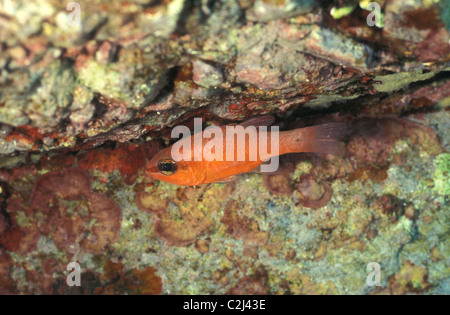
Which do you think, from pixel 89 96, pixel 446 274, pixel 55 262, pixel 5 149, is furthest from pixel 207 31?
pixel 446 274

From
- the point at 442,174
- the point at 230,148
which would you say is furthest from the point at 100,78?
the point at 442,174

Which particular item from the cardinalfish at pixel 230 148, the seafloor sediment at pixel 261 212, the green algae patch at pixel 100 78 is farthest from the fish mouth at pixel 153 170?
the green algae patch at pixel 100 78


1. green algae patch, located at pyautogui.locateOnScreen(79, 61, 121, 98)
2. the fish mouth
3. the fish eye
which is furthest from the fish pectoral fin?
green algae patch, located at pyautogui.locateOnScreen(79, 61, 121, 98)

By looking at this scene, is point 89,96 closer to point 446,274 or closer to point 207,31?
point 207,31

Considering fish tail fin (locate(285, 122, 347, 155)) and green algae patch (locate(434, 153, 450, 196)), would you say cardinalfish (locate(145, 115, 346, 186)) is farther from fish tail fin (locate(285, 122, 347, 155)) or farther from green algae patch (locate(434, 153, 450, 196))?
green algae patch (locate(434, 153, 450, 196))

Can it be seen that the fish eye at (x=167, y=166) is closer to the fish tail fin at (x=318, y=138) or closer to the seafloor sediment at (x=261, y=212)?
the seafloor sediment at (x=261, y=212)

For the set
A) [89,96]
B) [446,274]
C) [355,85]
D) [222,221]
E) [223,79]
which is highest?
[355,85]
